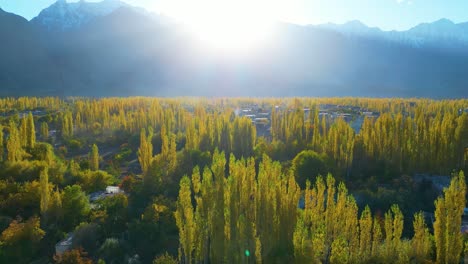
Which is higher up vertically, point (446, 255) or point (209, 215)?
point (209, 215)

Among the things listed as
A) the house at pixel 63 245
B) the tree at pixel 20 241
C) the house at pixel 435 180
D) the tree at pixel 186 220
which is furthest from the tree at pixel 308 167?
the tree at pixel 20 241

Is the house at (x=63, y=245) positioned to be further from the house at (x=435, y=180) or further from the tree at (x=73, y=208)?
the house at (x=435, y=180)

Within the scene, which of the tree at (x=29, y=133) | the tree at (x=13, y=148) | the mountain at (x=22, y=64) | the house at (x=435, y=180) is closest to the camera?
the house at (x=435, y=180)

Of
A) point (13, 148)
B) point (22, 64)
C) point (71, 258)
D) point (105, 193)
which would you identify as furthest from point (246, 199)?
point (22, 64)

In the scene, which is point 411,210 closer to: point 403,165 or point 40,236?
point 403,165

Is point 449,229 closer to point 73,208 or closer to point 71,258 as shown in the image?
point 71,258

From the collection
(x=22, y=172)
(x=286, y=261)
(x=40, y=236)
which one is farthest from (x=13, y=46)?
(x=286, y=261)
